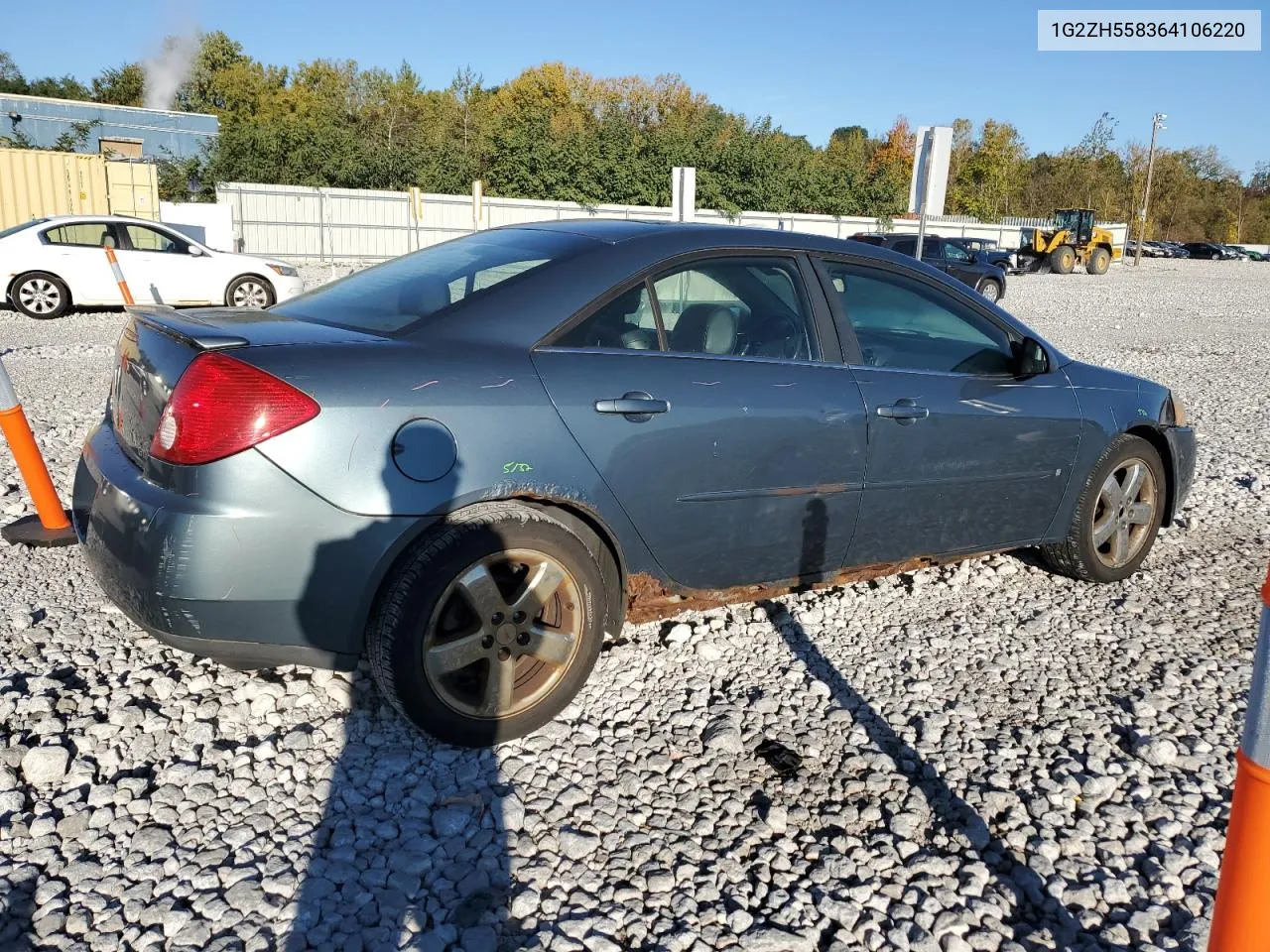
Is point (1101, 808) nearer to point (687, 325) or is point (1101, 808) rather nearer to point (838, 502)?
point (838, 502)

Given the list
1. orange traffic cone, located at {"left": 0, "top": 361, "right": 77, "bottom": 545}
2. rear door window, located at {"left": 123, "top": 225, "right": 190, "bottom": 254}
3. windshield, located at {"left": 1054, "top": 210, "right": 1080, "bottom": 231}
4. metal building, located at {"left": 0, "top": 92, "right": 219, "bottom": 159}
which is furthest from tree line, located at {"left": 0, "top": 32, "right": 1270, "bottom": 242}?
orange traffic cone, located at {"left": 0, "top": 361, "right": 77, "bottom": 545}

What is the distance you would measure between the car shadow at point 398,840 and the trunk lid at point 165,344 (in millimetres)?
542

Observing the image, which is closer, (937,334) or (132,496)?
(132,496)

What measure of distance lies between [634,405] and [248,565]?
46.4 inches

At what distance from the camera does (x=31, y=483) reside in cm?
436

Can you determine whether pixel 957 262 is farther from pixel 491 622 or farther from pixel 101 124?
pixel 101 124

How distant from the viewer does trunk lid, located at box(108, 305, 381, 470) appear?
2.75 meters

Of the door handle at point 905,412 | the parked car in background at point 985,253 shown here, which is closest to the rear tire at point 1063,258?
the parked car in background at point 985,253

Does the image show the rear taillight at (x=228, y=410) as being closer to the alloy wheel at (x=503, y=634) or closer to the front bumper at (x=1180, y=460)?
the alloy wheel at (x=503, y=634)

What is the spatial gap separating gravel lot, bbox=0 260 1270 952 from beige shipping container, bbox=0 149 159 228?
2040cm

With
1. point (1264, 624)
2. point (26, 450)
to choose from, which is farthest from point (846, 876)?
point (26, 450)

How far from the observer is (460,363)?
Result: 113 inches

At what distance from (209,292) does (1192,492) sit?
40.3 ft

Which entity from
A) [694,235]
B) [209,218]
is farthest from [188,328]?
[209,218]
